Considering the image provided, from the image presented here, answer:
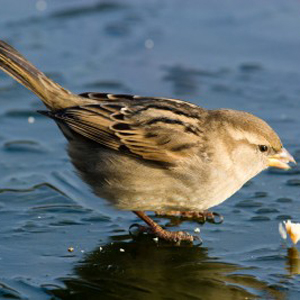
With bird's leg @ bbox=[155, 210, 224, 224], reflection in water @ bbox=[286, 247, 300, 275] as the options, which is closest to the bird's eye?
bird's leg @ bbox=[155, 210, 224, 224]

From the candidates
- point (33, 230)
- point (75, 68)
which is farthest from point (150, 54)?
point (33, 230)

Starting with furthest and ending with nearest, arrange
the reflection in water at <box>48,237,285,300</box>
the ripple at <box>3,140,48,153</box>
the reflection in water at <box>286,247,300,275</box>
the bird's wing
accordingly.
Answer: the ripple at <box>3,140,48,153</box>, the bird's wing, the reflection in water at <box>286,247,300,275</box>, the reflection in water at <box>48,237,285,300</box>

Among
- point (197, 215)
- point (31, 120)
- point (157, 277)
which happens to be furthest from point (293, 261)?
point (31, 120)

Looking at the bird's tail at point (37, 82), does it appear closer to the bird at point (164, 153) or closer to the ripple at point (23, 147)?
the bird at point (164, 153)

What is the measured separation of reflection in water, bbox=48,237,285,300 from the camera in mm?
5254

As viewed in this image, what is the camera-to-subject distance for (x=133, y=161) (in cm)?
631

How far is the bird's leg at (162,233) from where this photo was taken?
616 centimetres

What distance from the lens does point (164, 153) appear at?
6.23m

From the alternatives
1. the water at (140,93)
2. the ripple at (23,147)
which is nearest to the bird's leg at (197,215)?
the water at (140,93)

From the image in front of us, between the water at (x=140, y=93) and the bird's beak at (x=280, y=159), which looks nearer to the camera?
the water at (x=140, y=93)

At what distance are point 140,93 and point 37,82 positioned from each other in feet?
9.02

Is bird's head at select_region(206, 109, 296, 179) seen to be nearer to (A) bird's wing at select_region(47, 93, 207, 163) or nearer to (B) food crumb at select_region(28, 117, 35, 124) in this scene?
(A) bird's wing at select_region(47, 93, 207, 163)

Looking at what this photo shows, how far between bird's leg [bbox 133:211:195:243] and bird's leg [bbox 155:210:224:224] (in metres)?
0.38

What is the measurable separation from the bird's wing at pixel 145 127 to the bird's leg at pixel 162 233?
0.52 metres
